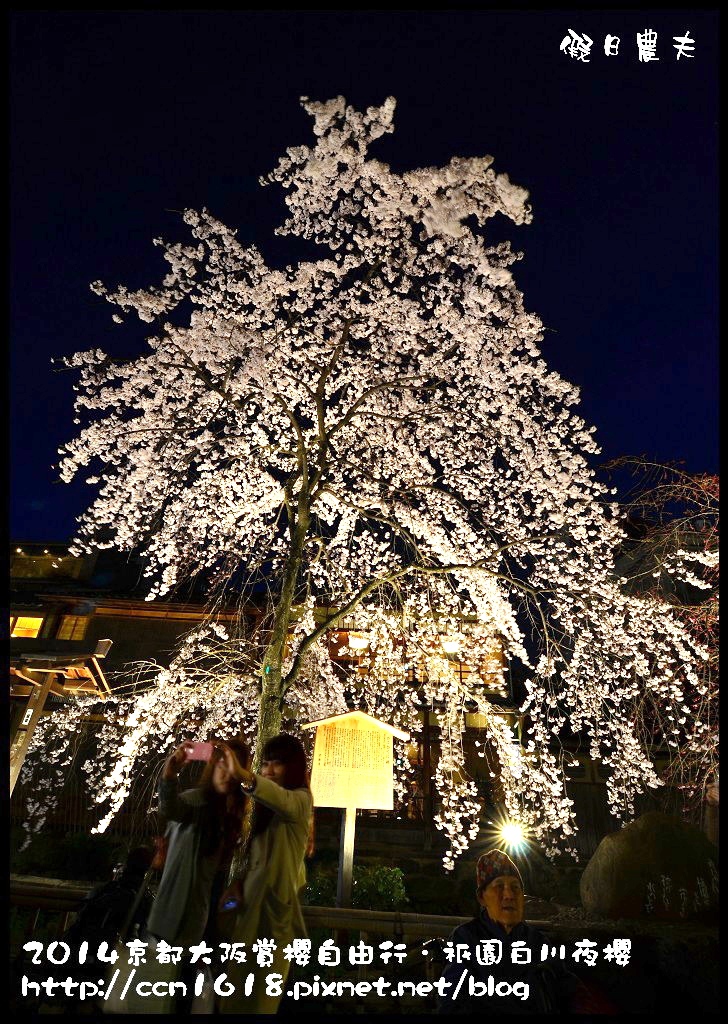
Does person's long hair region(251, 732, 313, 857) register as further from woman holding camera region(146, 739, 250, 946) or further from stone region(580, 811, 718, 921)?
stone region(580, 811, 718, 921)

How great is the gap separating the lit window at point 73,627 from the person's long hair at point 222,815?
1630 centimetres

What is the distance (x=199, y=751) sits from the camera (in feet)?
13.7

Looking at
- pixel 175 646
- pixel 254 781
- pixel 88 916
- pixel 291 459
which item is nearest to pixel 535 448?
pixel 291 459

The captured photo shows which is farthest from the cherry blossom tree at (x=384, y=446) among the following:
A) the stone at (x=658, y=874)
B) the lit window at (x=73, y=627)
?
the lit window at (x=73, y=627)

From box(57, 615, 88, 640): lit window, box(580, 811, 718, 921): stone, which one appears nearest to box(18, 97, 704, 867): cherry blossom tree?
box(580, 811, 718, 921): stone

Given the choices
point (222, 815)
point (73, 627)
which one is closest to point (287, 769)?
point (222, 815)

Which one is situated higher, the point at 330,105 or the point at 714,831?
the point at 330,105

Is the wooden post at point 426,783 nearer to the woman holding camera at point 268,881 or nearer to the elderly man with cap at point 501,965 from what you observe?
the elderly man with cap at point 501,965

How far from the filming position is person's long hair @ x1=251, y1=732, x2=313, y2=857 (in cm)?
406

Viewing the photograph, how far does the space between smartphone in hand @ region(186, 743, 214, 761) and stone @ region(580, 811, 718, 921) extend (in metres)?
8.80

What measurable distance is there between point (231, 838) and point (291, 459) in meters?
6.79

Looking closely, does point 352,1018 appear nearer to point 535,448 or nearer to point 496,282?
point 535,448

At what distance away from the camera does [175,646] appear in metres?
17.1

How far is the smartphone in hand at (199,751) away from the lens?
13.5 ft
